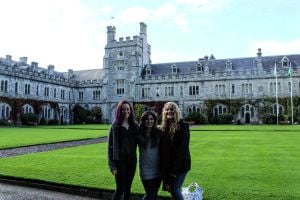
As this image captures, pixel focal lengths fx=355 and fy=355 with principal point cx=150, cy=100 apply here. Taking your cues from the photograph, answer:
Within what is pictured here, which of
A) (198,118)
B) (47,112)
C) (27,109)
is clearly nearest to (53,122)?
(47,112)

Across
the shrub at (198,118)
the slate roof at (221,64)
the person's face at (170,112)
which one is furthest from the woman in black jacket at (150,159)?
the slate roof at (221,64)

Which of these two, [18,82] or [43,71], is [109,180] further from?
[43,71]

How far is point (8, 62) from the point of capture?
4766 centimetres

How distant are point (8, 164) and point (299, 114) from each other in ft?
131

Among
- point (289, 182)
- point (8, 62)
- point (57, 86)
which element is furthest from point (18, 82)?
point (289, 182)

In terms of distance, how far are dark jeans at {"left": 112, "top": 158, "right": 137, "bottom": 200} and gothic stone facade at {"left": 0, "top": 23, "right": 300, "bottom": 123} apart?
41.0 meters

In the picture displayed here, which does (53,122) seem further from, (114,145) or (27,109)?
(114,145)

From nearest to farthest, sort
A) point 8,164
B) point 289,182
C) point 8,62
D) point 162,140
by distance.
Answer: point 162,140
point 289,182
point 8,164
point 8,62

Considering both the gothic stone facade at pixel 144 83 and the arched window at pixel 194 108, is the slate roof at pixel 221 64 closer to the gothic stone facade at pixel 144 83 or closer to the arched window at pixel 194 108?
the gothic stone facade at pixel 144 83

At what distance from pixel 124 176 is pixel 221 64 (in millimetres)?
46070

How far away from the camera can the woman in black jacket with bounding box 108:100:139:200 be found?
5.81 m

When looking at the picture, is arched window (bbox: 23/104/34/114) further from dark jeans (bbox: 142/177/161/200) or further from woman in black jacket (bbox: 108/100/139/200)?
dark jeans (bbox: 142/177/161/200)

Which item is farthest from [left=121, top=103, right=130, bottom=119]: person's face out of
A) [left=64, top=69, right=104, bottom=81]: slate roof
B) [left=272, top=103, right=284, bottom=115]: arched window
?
[left=64, top=69, right=104, bottom=81]: slate roof

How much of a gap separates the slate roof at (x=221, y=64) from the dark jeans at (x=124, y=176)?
4438 cm
